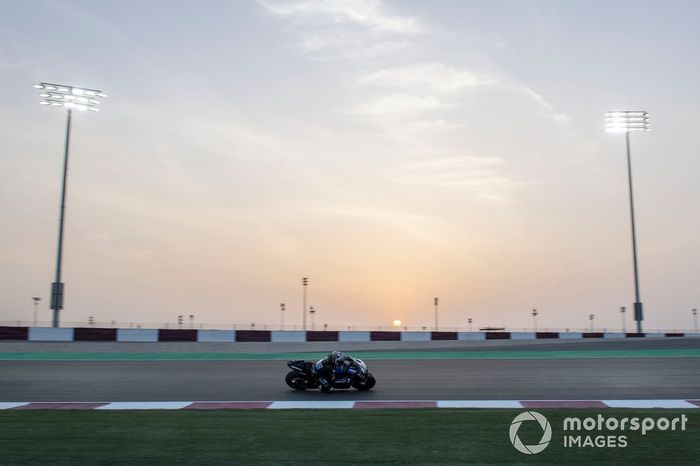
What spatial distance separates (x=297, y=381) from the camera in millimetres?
15164

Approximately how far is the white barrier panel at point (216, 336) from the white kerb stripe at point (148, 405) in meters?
17.2

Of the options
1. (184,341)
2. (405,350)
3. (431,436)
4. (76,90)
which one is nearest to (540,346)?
(405,350)

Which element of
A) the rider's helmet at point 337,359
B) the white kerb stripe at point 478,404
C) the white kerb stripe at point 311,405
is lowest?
the white kerb stripe at point 311,405

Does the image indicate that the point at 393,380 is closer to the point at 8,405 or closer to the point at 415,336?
the point at 8,405

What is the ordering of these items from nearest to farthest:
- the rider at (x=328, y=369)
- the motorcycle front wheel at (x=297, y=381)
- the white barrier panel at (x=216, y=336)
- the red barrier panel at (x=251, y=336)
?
the rider at (x=328, y=369) < the motorcycle front wheel at (x=297, y=381) < the white barrier panel at (x=216, y=336) < the red barrier panel at (x=251, y=336)

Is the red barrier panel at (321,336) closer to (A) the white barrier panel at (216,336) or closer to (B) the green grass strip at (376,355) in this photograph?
(A) the white barrier panel at (216,336)

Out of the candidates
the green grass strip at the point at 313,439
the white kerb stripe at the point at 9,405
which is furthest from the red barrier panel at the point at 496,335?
the white kerb stripe at the point at 9,405

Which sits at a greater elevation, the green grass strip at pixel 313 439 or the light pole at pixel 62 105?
the light pole at pixel 62 105

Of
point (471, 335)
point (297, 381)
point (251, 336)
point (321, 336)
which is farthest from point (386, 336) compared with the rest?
point (297, 381)

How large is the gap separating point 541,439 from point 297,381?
23.2ft

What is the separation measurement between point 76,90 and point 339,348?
19537 mm

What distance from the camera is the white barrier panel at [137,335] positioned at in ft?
98.3

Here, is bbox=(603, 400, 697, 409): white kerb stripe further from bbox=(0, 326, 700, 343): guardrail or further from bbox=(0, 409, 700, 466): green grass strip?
bbox=(0, 326, 700, 343): guardrail

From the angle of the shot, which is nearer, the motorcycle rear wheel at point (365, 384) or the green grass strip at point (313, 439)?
the green grass strip at point (313, 439)
